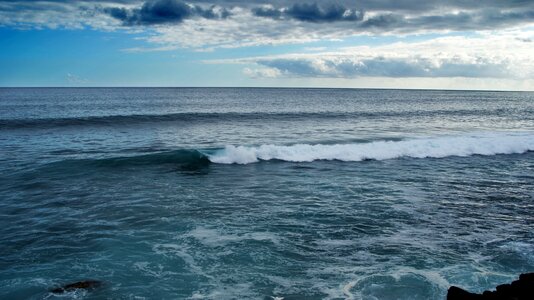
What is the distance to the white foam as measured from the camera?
27.8m

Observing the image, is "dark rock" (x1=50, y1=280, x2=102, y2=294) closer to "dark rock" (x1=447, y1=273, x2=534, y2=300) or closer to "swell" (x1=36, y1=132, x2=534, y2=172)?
"dark rock" (x1=447, y1=273, x2=534, y2=300)

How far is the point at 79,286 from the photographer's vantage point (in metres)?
10.5

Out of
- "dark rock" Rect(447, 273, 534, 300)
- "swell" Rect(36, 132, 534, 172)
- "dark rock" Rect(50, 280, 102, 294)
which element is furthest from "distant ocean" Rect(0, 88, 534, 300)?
A: "dark rock" Rect(447, 273, 534, 300)

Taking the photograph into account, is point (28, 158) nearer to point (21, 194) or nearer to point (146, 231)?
point (21, 194)

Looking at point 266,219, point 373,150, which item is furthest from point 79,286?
point 373,150

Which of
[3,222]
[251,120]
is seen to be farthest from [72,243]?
[251,120]

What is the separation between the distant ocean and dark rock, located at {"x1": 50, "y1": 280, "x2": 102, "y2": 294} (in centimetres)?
23

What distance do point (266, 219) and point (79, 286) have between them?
23.9 ft

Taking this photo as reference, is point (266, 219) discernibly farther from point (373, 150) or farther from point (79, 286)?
point (373, 150)

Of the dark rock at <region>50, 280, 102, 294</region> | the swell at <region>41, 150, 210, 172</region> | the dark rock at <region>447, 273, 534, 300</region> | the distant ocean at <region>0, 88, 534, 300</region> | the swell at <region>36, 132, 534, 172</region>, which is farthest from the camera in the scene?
the swell at <region>36, 132, 534, 172</region>

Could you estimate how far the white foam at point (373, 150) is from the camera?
2784 centimetres

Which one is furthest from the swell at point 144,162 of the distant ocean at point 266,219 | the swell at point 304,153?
the distant ocean at point 266,219

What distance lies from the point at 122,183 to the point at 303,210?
1038 cm

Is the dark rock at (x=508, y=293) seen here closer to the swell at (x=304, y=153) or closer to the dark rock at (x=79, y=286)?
the dark rock at (x=79, y=286)
